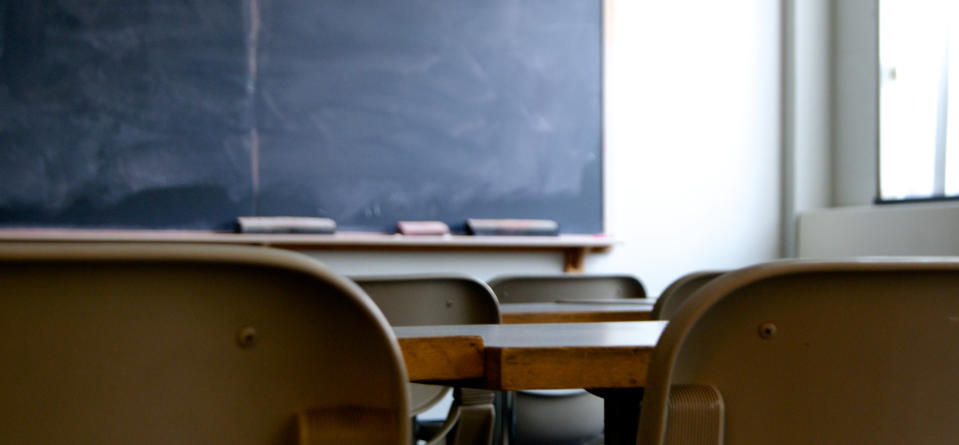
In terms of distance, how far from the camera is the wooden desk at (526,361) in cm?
77

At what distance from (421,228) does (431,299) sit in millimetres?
1999

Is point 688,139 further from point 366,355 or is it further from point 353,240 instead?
point 366,355

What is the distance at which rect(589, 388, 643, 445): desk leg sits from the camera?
36.5 inches

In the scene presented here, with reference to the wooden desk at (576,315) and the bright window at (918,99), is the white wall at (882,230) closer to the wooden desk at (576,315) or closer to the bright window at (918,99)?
the bright window at (918,99)

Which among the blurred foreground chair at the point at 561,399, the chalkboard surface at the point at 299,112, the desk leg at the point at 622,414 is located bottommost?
the blurred foreground chair at the point at 561,399

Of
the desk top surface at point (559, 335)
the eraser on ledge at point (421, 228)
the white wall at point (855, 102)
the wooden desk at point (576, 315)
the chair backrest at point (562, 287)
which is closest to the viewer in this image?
the desk top surface at point (559, 335)

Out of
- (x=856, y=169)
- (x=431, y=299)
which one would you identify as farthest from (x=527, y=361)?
(x=856, y=169)

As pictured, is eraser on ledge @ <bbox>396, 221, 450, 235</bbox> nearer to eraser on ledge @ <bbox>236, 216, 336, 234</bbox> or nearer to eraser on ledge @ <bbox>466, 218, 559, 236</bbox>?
eraser on ledge @ <bbox>466, 218, 559, 236</bbox>

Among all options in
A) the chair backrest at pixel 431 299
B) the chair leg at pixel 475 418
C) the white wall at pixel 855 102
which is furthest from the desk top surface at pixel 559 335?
the white wall at pixel 855 102

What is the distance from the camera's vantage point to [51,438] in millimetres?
Result: 570

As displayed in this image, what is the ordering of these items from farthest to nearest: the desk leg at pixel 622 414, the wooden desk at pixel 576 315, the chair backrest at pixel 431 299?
the chair backrest at pixel 431 299, the wooden desk at pixel 576 315, the desk leg at pixel 622 414

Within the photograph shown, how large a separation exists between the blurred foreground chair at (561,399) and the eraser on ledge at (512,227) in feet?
3.30

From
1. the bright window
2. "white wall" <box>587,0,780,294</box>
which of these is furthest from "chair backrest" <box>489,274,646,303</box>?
the bright window

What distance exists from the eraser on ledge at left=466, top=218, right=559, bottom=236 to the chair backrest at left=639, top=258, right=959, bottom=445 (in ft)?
10.3
